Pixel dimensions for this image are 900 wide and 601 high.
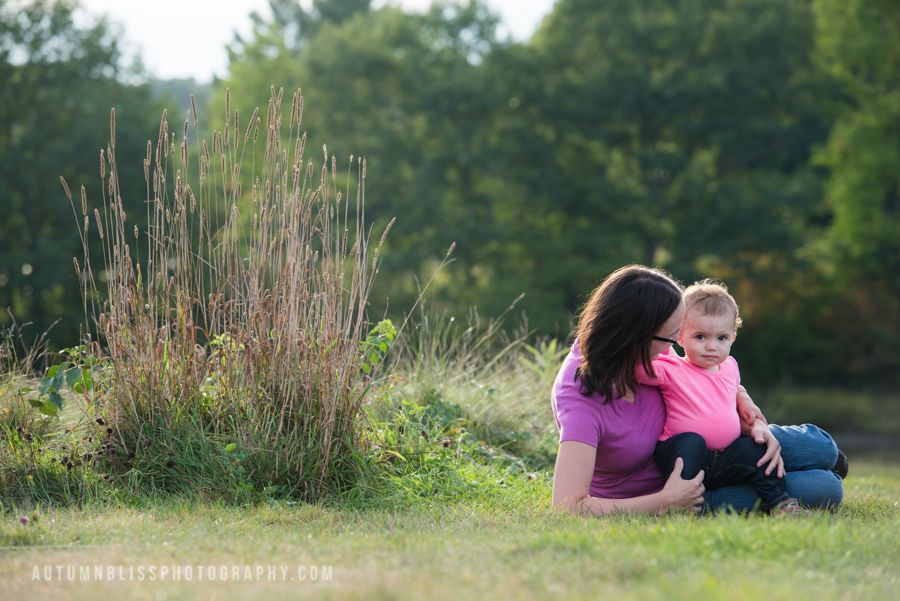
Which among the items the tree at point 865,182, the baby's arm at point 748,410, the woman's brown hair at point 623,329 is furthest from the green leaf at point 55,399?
the tree at point 865,182

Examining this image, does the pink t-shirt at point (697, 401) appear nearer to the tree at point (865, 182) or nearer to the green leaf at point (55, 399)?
the green leaf at point (55, 399)

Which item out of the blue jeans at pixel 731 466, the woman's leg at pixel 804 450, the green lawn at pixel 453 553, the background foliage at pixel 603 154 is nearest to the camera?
the green lawn at pixel 453 553

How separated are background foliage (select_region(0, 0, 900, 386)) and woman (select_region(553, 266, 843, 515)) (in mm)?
13712

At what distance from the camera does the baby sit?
3.07 m

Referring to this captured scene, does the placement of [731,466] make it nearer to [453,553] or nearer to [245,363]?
[453,553]

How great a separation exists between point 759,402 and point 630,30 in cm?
972

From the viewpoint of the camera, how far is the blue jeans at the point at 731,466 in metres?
3.01

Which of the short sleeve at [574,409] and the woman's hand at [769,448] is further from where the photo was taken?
the woman's hand at [769,448]

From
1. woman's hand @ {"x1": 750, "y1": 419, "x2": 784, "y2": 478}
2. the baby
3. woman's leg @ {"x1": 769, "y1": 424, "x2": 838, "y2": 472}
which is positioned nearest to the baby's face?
the baby

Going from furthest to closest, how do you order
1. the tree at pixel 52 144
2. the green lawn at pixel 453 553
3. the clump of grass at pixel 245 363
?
the tree at pixel 52 144, the clump of grass at pixel 245 363, the green lawn at pixel 453 553

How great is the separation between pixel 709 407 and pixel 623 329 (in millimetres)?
529

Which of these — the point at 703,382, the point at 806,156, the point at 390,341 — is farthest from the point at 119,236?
Answer: the point at 806,156

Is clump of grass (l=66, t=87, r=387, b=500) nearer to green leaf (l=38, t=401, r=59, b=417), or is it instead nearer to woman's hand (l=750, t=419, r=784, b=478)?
green leaf (l=38, t=401, r=59, b=417)

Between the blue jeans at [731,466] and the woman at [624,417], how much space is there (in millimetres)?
34
